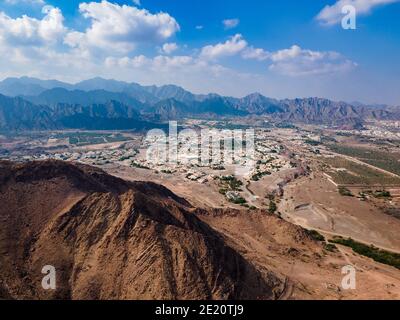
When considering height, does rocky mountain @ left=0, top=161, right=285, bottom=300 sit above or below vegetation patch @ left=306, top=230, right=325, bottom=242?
above

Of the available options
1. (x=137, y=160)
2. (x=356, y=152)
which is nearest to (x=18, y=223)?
(x=137, y=160)

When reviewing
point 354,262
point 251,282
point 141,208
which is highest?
point 141,208

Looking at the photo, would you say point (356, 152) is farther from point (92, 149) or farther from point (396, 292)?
point (396, 292)

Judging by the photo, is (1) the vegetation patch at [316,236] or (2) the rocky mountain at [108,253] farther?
(1) the vegetation patch at [316,236]

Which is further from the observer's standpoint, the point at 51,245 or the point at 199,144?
the point at 199,144

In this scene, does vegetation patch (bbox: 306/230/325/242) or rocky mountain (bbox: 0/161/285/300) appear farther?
vegetation patch (bbox: 306/230/325/242)

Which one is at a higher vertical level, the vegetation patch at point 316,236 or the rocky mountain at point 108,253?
the rocky mountain at point 108,253

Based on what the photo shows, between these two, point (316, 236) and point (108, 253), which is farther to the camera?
point (316, 236)

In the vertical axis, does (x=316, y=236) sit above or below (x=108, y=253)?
below
